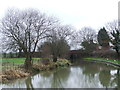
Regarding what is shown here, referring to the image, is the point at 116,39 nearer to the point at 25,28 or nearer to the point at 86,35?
the point at 86,35

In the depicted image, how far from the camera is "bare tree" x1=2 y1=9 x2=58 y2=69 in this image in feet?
63.1

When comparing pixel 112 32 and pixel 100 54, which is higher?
pixel 112 32

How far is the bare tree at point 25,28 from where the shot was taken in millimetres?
19219

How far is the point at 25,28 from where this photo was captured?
2017 centimetres

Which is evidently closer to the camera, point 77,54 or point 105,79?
point 105,79

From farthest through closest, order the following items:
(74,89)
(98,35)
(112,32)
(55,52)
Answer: (98,35), (112,32), (55,52), (74,89)

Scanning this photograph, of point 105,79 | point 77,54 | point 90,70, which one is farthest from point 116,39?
point 105,79

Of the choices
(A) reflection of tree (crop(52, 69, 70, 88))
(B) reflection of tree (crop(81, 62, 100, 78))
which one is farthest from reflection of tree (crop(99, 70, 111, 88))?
(A) reflection of tree (crop(52, 69, 70, 88))

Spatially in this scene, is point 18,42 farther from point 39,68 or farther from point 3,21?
point 39,68

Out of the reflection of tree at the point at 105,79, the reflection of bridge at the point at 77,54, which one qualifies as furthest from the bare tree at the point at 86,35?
the reflection of tree at the point at 105,79

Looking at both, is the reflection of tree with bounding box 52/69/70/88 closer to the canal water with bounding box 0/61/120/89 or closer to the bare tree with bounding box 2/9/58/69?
the canal water with bounding box 0/61/120/89

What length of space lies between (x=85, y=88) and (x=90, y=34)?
4905 cm

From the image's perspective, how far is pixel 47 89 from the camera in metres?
10.8

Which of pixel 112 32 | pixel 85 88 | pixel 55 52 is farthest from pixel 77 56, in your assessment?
pixel 85 88
